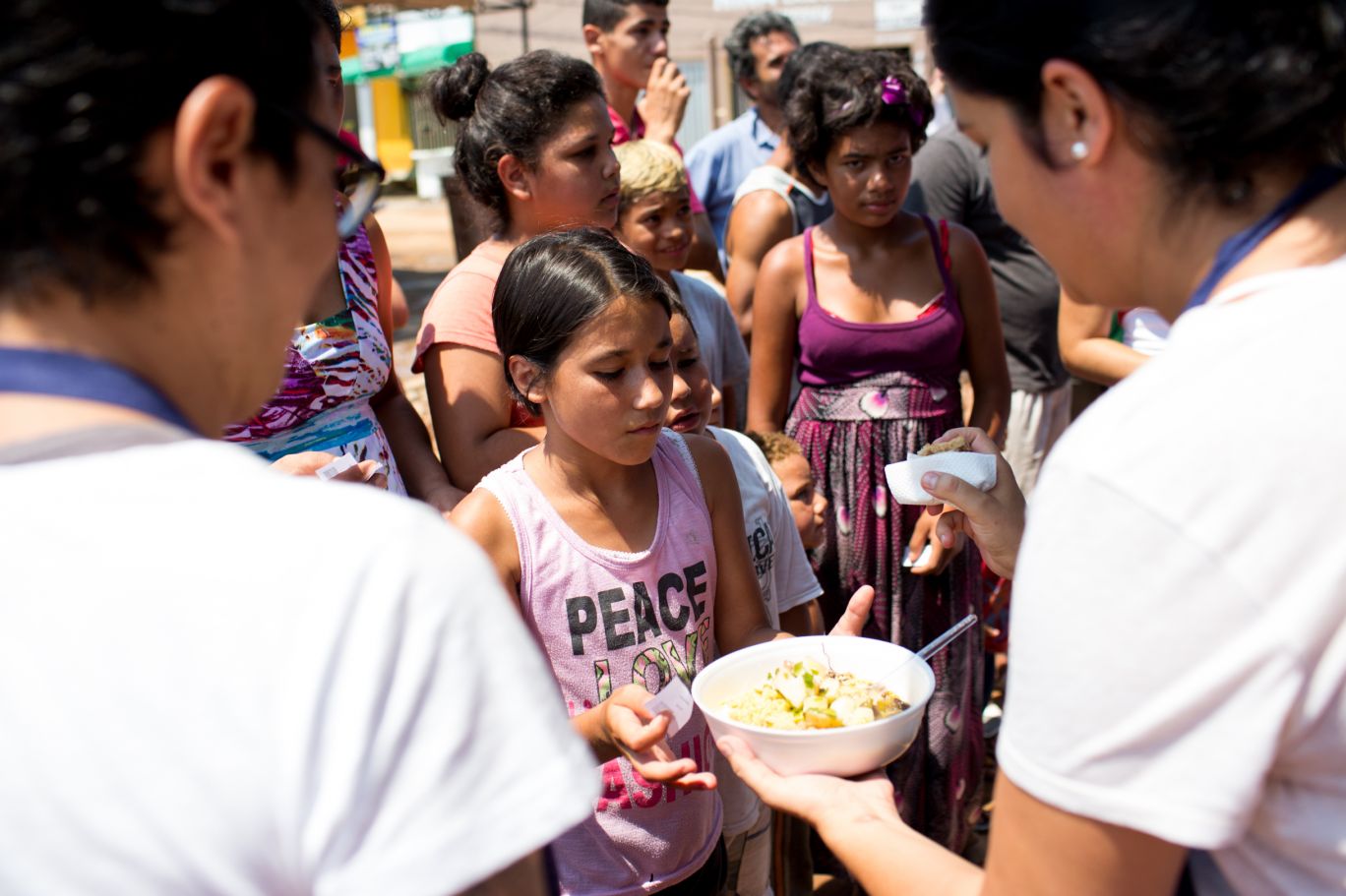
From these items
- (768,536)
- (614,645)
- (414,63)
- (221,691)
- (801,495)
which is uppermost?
(221,691)

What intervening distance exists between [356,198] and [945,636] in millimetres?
1272

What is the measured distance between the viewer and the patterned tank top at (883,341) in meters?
3.37

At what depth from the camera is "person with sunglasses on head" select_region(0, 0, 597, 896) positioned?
750mm

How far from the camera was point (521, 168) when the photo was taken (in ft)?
9.91

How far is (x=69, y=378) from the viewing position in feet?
2.64

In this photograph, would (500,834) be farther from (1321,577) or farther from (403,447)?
(403,447)

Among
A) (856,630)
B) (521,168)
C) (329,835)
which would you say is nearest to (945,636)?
(856,630)

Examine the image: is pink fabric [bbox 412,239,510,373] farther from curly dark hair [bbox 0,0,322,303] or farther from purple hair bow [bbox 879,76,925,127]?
curly dark hair [bbox 0,0,322,303]

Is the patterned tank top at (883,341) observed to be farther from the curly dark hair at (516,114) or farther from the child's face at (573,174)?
the curly dark hair at (516,114)

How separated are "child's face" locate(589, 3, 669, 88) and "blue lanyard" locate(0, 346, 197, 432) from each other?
4.48 m

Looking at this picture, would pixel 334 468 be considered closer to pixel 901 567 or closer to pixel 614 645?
pixel 614 645

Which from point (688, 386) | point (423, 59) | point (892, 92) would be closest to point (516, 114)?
point (688, 386)

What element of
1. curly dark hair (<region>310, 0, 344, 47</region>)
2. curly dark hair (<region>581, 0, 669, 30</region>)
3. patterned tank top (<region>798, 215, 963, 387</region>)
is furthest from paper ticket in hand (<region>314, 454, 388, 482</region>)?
curly dark hair (<region>581, 0, 669, 30</region>)

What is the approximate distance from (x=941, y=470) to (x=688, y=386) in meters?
0.99
